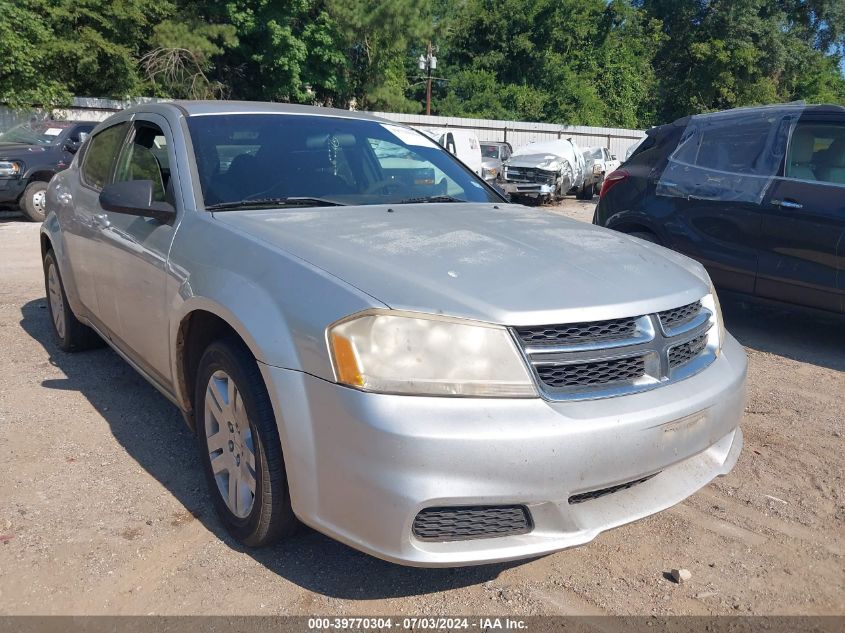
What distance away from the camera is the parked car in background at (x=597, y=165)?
2200 centimetres

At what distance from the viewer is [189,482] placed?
11.1ft

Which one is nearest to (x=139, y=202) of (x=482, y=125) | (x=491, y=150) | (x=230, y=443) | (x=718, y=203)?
(x=230, y=443)

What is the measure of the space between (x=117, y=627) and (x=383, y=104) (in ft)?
98.5

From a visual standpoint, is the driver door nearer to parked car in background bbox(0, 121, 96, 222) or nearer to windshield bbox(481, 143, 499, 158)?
parked car in background bbox(0, 121, 96, 222)

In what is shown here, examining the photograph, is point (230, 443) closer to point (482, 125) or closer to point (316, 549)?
point (316, 549)

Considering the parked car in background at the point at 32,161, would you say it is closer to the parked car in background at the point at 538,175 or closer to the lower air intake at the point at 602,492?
the parked car in background at the point at 538,175

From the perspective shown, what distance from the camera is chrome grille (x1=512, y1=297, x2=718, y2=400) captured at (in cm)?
234

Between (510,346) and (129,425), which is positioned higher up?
(510,346)

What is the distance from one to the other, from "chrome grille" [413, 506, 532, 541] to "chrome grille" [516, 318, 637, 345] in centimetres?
52

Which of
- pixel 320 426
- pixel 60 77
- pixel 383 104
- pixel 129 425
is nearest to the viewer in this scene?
pixel 320 426

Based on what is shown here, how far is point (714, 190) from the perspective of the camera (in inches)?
235

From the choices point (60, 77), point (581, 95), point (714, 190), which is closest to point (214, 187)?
point (714, 190)

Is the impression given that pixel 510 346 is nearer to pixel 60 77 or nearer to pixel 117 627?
pixel 117 627

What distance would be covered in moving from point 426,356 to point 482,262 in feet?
1.84
